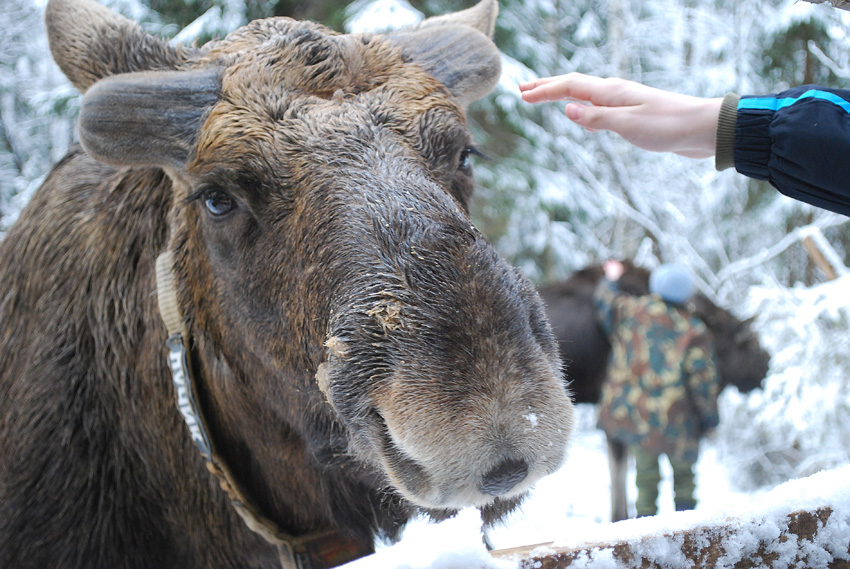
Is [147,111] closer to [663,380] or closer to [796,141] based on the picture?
[796,141]

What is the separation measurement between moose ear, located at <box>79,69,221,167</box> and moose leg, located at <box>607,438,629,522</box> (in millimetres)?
6596

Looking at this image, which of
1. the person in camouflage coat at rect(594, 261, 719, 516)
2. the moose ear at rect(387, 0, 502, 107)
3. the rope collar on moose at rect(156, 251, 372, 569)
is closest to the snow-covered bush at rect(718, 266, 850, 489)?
the person in camouflage coat at rect(594, 261, 719, 516)

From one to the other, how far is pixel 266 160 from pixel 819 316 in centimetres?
736

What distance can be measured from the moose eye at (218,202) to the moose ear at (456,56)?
2.69 feet

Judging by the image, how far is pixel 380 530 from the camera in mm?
2209

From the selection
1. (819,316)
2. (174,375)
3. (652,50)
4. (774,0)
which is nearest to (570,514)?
(819,316)

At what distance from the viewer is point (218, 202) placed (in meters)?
1.94

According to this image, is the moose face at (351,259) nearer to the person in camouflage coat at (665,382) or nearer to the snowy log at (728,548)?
the snowy log at (728,548)

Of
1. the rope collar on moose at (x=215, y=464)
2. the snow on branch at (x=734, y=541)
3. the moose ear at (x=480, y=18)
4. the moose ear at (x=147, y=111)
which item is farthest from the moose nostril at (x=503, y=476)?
the moose ear at (x=480, y=18)

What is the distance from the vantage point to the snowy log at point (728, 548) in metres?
1.01

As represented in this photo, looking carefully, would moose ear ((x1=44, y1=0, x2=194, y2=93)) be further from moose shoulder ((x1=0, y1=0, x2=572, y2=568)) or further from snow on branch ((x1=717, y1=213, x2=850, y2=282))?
snow on branch ((x1=717, y1=213, x2=850, y2=282))

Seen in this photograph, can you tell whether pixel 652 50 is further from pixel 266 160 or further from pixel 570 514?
pixel 266 160

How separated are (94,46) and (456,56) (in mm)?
1327

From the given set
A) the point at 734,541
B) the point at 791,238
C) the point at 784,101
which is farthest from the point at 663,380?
the point at 734,541
